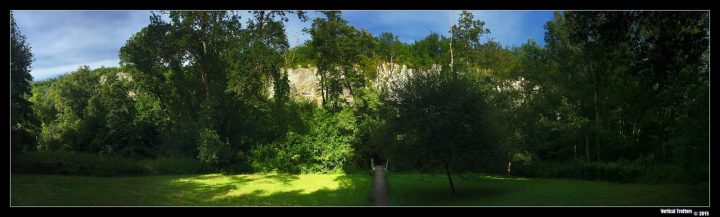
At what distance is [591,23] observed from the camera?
13078 mm

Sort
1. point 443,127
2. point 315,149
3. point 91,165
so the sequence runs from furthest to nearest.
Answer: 1. point 315,149
2. point 91,165
3. point 443,127

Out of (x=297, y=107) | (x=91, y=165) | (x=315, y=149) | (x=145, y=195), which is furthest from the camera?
(x=297, y=107)

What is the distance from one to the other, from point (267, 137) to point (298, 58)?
27.2 feet

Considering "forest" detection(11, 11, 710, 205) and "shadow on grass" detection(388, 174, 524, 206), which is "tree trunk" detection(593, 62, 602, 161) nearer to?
"forest" detection(11, 11, 710, 205)

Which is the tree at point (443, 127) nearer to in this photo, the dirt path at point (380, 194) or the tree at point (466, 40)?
the dirt path at point (380, 194)

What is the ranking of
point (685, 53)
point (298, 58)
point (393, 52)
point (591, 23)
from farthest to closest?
point (393, 52), point (298, 58), point (591, 23), point (685, 53)

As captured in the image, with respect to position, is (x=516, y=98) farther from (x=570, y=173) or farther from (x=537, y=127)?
(x=570, y=173)

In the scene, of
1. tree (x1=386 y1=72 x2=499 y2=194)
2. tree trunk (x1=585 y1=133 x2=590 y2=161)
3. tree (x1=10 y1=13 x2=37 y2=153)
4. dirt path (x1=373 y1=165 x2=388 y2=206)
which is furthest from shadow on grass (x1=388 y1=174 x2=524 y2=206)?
tree (x1=10 y1=13 x2=37 y2=153)

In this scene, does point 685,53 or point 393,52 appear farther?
point 393,52

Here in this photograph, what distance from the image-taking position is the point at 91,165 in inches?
874

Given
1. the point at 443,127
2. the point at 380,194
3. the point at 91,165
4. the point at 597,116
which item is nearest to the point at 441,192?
the point at 380,194

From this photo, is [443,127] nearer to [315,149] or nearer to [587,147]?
[315,149]

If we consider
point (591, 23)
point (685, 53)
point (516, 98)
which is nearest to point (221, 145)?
point (516, 98)

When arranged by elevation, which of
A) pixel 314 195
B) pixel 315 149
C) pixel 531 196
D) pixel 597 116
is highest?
pixel 597 116
